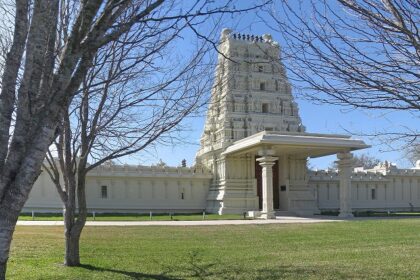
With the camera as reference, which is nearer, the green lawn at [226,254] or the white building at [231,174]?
the green lawn at [226,254]

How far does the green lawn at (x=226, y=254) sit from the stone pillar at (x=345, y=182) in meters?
12.8

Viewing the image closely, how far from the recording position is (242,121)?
3966cm

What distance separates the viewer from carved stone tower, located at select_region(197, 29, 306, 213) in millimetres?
37469

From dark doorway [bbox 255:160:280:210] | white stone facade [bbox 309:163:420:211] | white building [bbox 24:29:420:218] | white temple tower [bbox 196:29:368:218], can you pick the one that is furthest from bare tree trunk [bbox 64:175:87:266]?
white stone facade [bbox 309:163:420:211]

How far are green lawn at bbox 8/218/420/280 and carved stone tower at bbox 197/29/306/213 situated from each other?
Result: 57.2ft

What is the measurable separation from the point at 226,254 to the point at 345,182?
2223 cm

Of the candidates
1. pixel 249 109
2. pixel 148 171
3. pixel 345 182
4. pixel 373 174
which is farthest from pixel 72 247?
pixel 373 174

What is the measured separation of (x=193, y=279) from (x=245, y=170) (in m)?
28.7

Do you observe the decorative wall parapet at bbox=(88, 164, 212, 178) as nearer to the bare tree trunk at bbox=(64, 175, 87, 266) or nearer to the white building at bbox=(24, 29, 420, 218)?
the white building at bbox=(24, 29, 420, 218)

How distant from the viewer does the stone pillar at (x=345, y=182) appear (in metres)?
32.9

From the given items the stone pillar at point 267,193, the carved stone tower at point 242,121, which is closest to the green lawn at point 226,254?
the stone pillar at point 267,193

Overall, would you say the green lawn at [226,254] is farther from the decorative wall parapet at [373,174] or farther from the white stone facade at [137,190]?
the decorative wall parapet at [373,174]

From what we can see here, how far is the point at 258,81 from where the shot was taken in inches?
1613

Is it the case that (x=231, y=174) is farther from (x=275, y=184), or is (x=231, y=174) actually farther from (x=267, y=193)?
(x=267, y=193)
